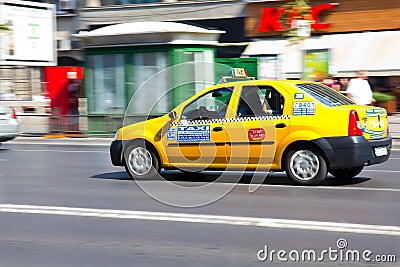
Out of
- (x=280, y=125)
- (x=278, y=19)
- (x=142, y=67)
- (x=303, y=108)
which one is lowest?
(x=280, y=125)

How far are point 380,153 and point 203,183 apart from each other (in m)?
2.65

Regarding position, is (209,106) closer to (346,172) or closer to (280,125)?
(280,125)

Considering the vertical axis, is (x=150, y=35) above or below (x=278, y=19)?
below

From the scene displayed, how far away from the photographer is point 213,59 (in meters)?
23.2

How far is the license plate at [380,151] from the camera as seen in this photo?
1125cm

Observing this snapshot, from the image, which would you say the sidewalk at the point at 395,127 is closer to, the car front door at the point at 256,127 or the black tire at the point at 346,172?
the black tire at the point at 346,172

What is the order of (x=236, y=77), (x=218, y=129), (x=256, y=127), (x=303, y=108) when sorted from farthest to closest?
(x=236, y=77), (x=218, y=129), (x=256, y=127), (x=303, y=108)

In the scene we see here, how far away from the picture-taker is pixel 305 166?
11.3 meters

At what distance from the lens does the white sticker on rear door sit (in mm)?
11219

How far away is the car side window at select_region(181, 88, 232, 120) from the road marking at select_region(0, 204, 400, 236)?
2.85 meters

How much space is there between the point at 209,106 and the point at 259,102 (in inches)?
31.1

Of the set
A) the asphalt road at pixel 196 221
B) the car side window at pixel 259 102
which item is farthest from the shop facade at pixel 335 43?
the asphalt road at pixel 196 221

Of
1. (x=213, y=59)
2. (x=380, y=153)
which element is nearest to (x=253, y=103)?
(x=380, y=153)

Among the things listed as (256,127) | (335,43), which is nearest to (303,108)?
(256,127)
